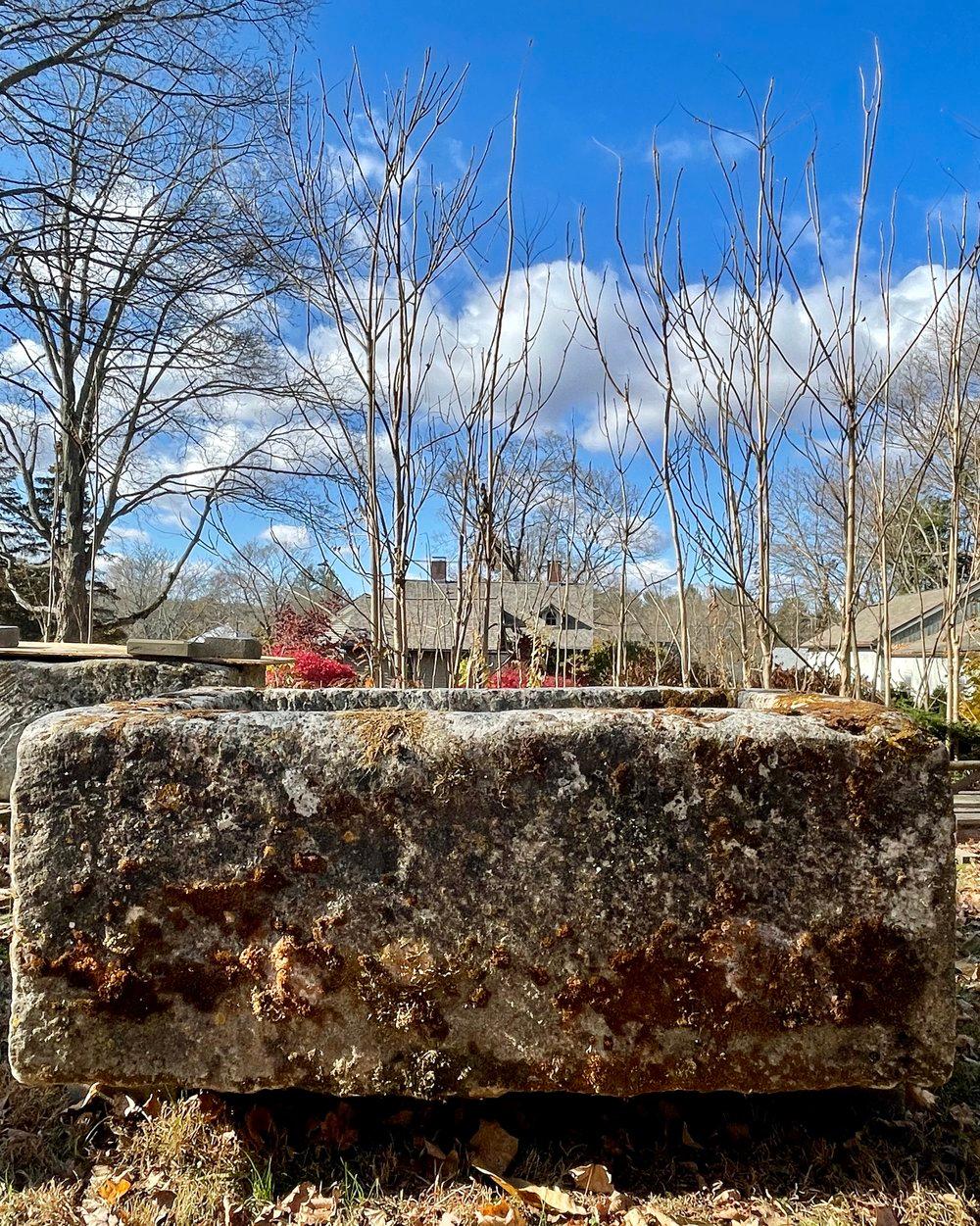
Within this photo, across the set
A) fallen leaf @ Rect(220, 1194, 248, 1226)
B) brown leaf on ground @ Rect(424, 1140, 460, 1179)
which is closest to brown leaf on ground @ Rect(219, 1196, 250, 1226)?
fallen leaf @ Rect(220, 1194, 248, 1226)

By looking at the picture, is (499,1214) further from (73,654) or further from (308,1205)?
(73,654)

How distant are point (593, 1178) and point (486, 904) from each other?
1.96 feet

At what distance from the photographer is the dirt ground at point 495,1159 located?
1.46 m

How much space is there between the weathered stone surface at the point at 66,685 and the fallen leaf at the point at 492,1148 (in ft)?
7.53

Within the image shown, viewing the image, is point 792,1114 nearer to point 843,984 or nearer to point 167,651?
point 843,984

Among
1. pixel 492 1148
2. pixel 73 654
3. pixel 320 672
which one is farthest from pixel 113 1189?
pixel 320 672

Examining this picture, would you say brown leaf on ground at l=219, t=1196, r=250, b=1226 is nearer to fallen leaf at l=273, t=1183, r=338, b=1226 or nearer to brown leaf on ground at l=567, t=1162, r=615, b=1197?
fallen leaf at l=273, t=1183, r=338, b=1226

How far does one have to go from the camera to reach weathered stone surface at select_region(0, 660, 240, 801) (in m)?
3.32

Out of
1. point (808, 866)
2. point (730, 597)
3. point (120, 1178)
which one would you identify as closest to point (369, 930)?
point (120, 1178)

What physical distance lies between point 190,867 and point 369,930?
370 millimetres

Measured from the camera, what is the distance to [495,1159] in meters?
1.57

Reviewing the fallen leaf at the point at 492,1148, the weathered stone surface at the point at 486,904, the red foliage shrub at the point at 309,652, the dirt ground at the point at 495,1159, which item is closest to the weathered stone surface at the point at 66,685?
the red foliage shrub at the point at 309,652

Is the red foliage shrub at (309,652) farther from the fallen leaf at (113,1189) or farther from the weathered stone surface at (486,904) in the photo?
the fallen leaf at (113,1189)

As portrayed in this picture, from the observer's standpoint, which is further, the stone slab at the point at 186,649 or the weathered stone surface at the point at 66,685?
the stone slab at the point at 186,649
